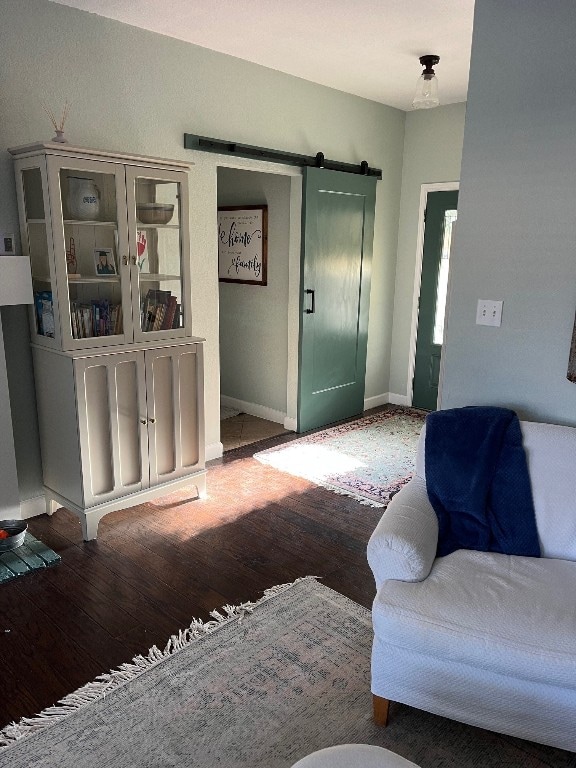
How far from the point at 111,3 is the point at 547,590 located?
125 inches

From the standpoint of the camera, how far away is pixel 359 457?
4082 mm

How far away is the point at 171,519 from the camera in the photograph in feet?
10.4

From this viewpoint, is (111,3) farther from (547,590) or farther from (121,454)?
(547,590)

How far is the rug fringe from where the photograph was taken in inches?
71.1

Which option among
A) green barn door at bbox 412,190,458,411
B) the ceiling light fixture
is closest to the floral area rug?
green barn door at bbox 412,190,458,411

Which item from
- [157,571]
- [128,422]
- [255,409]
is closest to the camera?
[157,571]

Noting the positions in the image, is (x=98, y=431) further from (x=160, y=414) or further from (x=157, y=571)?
(x=157, y=571)

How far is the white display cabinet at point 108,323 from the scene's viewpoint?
8.94ft

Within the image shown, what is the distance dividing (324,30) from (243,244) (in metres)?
1.93

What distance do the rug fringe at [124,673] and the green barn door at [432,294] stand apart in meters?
3.06

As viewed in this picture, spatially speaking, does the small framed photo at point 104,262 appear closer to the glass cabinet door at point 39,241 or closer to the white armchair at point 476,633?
the glass cabinet door at point 39,241

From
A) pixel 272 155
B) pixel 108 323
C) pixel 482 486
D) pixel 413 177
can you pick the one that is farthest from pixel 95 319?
pixel 413 177

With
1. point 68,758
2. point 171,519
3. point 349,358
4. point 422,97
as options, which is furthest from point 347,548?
point 422,97

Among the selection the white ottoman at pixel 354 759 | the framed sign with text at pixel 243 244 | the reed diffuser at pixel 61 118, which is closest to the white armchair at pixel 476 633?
the white ottoman at pixel 354 759
